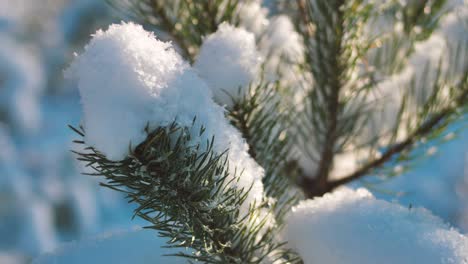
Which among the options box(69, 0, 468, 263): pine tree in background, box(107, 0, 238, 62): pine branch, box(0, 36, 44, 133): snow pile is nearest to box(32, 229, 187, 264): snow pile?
box(69, 0, 468, 263): pine tree in background

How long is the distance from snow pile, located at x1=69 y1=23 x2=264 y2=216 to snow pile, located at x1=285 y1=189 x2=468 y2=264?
0.17 m

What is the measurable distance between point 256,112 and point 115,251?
25 cm

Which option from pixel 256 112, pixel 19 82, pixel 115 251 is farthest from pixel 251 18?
pixel 19 82

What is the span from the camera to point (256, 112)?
24.0 inches

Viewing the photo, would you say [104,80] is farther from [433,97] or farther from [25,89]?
[25,89]

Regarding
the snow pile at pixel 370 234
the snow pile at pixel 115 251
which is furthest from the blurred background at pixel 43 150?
the snow pile at pixel 370 234

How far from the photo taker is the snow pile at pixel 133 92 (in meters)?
0.35

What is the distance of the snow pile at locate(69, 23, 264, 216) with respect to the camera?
0.35 meters

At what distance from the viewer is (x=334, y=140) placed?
2.82ft

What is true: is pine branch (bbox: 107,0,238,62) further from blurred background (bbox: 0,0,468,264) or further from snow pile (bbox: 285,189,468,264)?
blurred background (bbox: 0,0,468,264)

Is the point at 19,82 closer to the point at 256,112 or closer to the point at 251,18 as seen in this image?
the point at 251,18

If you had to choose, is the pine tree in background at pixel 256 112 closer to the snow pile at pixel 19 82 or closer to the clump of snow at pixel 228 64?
the clump of snow at pixel 228 64

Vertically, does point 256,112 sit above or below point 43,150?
below

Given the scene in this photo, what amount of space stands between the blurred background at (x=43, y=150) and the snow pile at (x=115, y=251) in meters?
4.70
